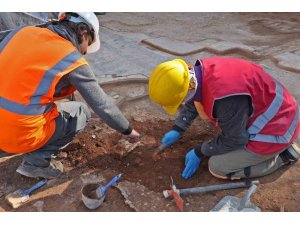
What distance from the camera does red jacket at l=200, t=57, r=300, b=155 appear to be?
2502 mm

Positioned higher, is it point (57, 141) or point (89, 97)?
point (89, 97)

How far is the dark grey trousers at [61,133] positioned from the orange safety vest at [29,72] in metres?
0.36

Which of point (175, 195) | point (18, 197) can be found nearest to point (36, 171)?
point (18, 197)

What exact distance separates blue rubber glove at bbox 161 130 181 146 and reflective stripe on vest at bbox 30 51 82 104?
1.25 metres

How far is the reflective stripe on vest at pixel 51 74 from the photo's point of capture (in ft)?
8.25

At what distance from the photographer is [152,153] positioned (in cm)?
334

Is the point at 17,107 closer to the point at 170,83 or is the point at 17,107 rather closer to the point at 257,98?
the point at 170,83

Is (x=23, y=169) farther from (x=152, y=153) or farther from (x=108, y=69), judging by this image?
(x=108, y=69)

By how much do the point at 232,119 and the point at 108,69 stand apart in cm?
283

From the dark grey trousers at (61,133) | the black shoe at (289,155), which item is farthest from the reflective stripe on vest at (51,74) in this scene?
the black shoe at (289,155)

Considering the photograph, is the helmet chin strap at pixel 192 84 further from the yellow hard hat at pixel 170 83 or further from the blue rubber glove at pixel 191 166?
the blue rubber glove at pixel 191 166

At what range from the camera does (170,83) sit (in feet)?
8.04

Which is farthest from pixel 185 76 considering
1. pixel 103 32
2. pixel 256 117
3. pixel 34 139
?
pixel 103 32

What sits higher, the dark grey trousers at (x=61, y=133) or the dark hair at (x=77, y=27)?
the dark hair at (x=77, y=27)
